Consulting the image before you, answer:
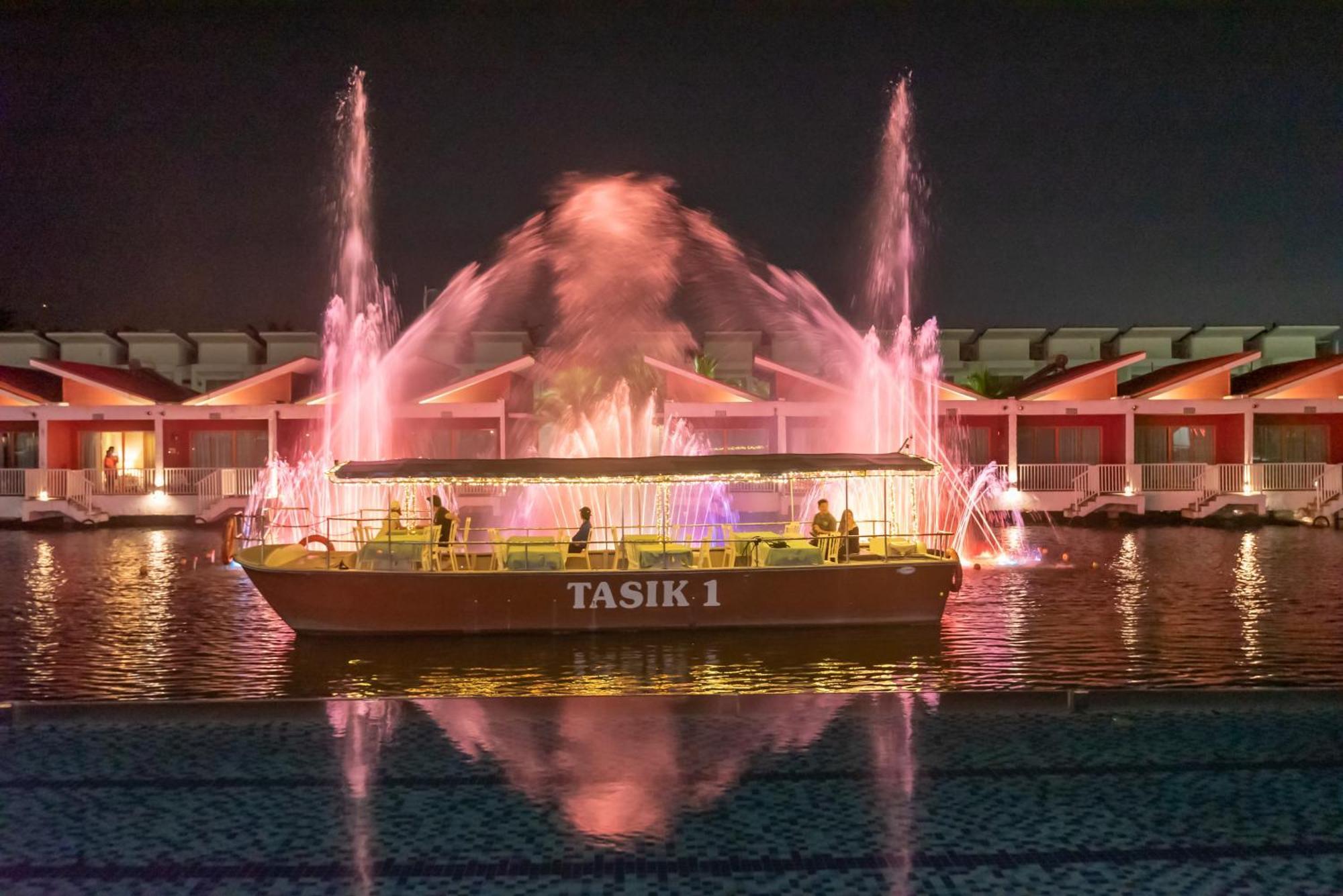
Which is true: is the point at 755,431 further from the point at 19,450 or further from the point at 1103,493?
the point at 19,450

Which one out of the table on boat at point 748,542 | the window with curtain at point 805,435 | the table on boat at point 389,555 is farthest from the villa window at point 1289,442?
the table on boat at point 389,555

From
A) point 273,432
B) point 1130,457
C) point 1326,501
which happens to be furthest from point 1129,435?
point 273,432

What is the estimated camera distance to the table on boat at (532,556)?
52.4 feet

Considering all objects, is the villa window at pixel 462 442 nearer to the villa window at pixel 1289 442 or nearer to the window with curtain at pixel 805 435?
the window with curtain at pixel 805 435

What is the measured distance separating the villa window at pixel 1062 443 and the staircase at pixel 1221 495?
17.2 feet

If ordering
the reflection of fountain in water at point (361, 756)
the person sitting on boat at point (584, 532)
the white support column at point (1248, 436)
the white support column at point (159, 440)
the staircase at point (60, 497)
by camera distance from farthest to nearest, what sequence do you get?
the white support column at point (1248, 436) → the white support column at point (159, 440) → the staircase at point (60, 497) → the person sitting on boat at point (584, 532) → the reflection of fountain in water at point (361, 756)

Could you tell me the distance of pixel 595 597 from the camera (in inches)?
617

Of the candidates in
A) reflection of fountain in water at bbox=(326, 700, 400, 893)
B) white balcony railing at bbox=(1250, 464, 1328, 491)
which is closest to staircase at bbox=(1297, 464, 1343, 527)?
white balcony railing at bbox=(1250, 464, 1328, 491)

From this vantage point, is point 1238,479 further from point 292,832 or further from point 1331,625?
point 292,832

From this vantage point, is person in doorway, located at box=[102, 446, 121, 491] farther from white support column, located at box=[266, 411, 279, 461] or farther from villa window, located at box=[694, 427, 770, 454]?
villa window, located at box=[694, 427, 770, 454]

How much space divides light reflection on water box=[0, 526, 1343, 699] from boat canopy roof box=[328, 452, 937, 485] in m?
2.43

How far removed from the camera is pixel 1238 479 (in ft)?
121

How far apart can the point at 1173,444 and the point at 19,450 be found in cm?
4580

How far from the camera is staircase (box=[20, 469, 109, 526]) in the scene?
1419 inches
